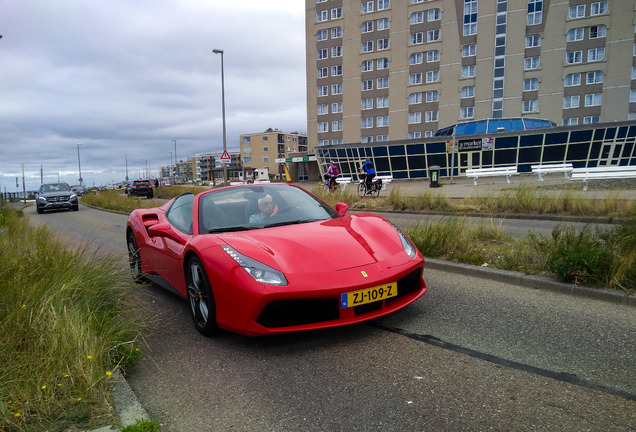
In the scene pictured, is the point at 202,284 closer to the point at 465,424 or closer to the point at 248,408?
the point at 248,408

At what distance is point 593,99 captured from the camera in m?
52.2

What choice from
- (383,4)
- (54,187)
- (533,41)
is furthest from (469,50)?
(54,187)

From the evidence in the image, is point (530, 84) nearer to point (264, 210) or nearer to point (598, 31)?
point (598, 31)

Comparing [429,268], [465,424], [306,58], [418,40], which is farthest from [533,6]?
[465,424]

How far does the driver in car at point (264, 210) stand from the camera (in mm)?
4312

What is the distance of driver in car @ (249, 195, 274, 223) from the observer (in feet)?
14.1

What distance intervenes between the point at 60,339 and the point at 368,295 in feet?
7.02

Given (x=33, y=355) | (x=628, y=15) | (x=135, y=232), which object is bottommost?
(x=33, y=355)

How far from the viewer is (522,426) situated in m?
2.24

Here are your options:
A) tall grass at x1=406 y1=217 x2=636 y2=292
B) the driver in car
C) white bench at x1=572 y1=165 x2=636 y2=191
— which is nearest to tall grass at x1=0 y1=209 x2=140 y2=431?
the driver in car

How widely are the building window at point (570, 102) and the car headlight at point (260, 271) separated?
2381 inches

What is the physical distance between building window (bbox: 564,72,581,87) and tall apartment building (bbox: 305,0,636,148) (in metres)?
0.12

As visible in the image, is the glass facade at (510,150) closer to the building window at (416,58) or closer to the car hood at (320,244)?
the building window at (416,58)

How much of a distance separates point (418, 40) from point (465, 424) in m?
63.3
